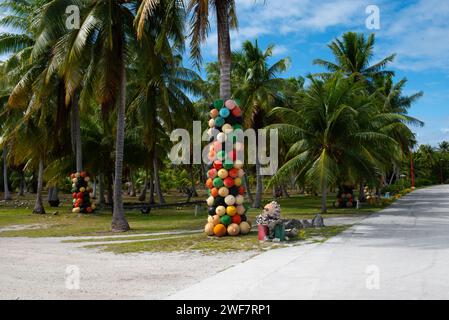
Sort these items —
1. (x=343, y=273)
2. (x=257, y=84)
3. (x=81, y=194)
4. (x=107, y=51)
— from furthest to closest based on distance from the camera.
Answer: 1. (x=257, y=84)
2. (x=81, y=194)
3. (x=107, y=51)
4. (x=343, y=273)

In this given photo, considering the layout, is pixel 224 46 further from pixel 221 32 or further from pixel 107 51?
pixel 107 51

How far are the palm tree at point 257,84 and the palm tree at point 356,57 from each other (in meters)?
8.72

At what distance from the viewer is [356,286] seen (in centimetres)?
668

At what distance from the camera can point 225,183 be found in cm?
1381

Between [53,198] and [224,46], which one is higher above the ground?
[224,46]

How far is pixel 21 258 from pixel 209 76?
26.9m

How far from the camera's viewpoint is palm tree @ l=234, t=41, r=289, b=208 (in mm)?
27594

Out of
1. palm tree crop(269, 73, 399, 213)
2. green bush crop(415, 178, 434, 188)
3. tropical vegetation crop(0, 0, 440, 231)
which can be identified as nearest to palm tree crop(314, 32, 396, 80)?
tropical vegetation crop(0, 0, 440, 231)

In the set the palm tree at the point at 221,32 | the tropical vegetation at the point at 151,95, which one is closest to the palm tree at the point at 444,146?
the tropical vegetation at the point at 151,95

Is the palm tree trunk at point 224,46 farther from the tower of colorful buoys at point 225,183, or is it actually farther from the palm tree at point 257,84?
the palm tree at point 257,84

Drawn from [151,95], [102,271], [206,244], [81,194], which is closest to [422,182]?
[151,95]

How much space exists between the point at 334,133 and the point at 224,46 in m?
10.4

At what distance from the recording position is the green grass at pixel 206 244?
452 inches
